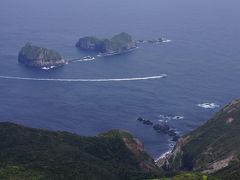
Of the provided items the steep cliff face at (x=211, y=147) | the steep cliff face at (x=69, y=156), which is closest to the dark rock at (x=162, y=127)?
the steep cliff face at (x=211, y=147)

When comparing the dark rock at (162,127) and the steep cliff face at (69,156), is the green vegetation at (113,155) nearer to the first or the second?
the steep cliff face at (69,156)

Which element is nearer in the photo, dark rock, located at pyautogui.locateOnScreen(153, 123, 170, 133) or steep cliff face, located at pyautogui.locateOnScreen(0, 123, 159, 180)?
steep cliff face, located at pyautogui.locateOnScreen(0, 123, 159, 180)

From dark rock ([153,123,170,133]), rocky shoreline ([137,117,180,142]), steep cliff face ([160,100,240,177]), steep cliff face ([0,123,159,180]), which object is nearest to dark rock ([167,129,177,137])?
rocky shoreline ([137,117,180,142])

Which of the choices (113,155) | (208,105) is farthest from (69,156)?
(208,105)

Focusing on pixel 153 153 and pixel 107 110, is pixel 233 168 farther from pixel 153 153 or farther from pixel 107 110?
pixel 107 110

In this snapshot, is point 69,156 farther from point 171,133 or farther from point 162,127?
point 162,127

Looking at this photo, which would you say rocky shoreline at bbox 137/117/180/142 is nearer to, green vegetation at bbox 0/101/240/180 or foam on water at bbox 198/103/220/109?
green vegetation at bbox 0/101/240/180

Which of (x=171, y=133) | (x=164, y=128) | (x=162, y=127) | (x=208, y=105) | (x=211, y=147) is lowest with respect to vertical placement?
(x=171, y=133)
